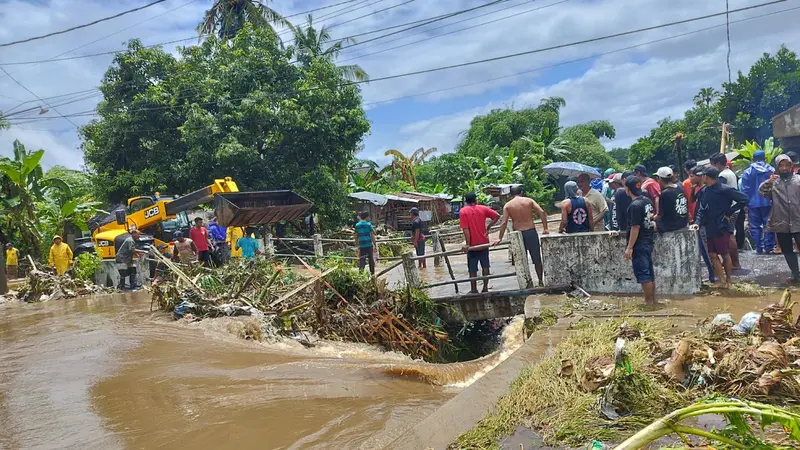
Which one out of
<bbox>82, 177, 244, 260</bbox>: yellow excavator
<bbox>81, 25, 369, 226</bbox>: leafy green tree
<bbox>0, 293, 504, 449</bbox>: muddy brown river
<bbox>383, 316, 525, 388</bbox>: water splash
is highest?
<bbox>81, 25, 369, 226</bbox>: leafy green tree

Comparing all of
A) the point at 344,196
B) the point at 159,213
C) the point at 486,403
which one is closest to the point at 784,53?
the point at 344,196

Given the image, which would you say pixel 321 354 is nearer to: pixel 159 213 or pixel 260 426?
pixel 260 426

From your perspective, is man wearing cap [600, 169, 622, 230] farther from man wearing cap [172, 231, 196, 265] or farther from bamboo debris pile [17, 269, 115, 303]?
bamboo debris pile [17, 269, 115, 303]

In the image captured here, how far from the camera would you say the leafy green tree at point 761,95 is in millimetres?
25422

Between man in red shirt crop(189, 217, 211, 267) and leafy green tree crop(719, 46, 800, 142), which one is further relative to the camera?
leafy green tree crop(719, 46, 800, 142)

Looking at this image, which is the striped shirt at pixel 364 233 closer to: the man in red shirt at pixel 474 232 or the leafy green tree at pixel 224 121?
the man in red shirt at pixel 474 232

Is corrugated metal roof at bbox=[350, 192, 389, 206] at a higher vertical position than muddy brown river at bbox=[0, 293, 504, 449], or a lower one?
higher

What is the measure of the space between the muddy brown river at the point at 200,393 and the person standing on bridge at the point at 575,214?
2.85 m

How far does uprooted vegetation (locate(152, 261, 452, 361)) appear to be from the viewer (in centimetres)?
826

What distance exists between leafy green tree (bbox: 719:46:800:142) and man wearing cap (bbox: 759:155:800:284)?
849 inches

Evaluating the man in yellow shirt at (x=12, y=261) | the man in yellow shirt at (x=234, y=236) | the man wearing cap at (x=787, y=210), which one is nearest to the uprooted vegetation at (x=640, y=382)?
the man wearing cap at (x=787, y=210)

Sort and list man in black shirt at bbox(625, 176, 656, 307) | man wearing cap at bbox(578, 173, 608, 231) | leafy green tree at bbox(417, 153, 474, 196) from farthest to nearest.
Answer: leafy green tree at bbox(417, 153, 474, 196) → man wearing cap at bbox(578, 173, 608, 231) → man in black shirt at bbox(625, 176, 656, 307)

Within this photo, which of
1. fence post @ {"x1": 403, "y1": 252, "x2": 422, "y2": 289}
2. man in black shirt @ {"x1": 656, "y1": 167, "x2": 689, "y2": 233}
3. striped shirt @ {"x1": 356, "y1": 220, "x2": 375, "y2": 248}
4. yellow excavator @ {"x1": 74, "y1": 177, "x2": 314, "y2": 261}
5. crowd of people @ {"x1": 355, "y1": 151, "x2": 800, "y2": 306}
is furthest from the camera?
yellow excavator @ {"x1": 74, "y1": 177, "x2": 314, "y2": 261}

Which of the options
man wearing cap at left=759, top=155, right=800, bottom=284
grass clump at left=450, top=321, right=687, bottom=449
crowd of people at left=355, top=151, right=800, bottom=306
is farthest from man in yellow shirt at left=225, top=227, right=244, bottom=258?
man wearing cap at left=759, top=155, right=800, bottom=284
